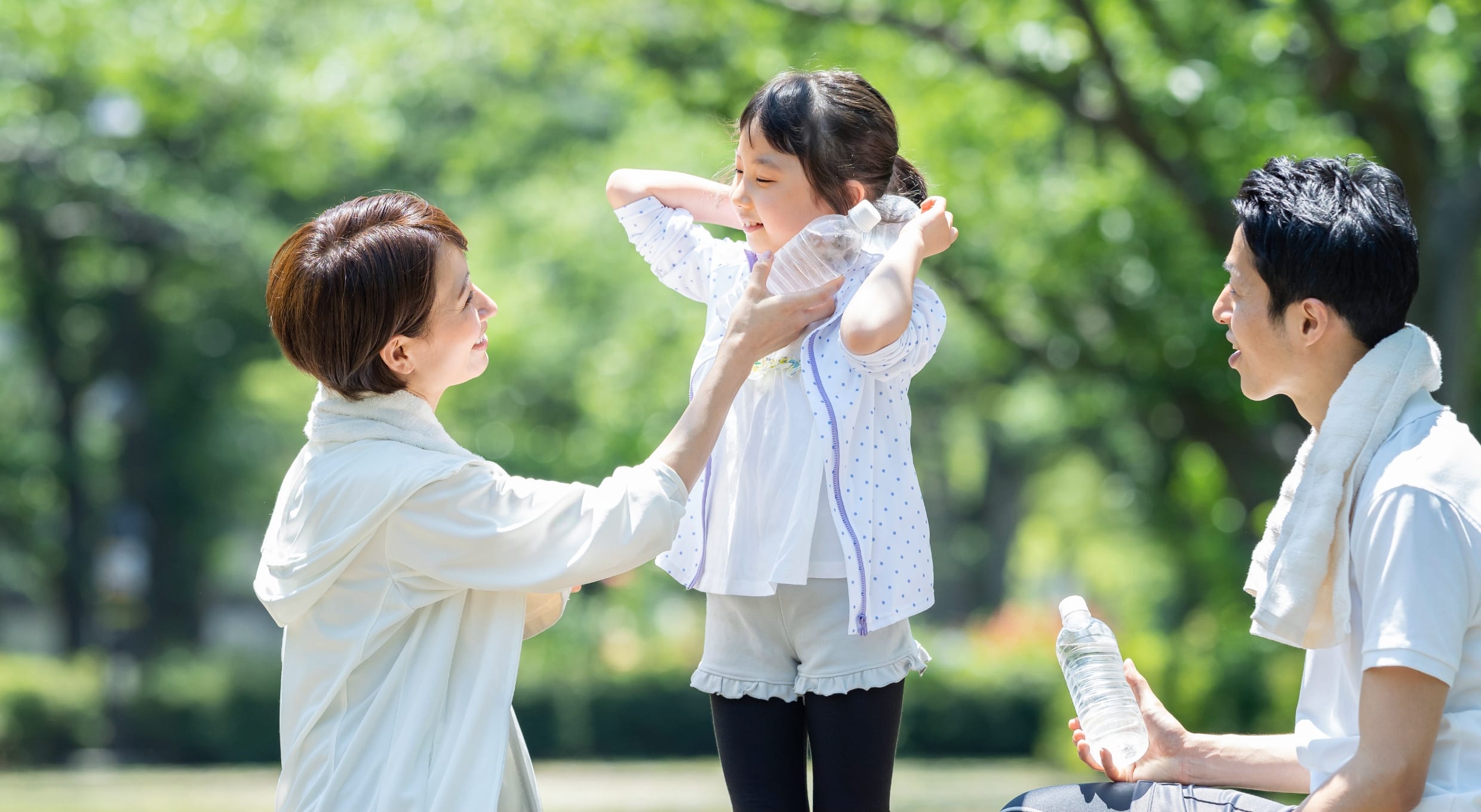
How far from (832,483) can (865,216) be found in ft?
1.54

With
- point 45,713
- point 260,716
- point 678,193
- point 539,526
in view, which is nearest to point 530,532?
point 539,526

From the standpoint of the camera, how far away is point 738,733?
7.76 feet

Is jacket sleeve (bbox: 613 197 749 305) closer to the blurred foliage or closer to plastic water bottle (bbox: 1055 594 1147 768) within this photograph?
plastic water bottle (bbox: 1055 594 1147 768)

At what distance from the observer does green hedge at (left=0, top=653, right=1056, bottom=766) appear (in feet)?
47.6

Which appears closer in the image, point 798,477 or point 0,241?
point 798,477

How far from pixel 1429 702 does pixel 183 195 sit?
1609 cm

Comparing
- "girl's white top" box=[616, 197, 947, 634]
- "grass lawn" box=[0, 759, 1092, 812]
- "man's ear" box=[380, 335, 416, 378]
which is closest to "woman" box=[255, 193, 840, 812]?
"man's ear" box=[380, 335, 416, 378]

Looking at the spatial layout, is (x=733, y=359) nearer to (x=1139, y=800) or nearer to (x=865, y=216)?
(x=865, y=216)

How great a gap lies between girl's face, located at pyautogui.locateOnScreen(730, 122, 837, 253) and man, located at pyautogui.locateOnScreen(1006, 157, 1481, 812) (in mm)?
736

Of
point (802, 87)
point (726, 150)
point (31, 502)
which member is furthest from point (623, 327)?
point (802, 87)

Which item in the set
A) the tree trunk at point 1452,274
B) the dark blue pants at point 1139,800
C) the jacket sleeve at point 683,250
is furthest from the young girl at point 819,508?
the tree trunk at point 1452,274

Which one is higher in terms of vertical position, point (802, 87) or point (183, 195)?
point (183, 195)

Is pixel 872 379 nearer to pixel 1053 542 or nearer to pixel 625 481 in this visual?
pixel 625 481

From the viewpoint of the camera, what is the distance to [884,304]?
7.20ft
